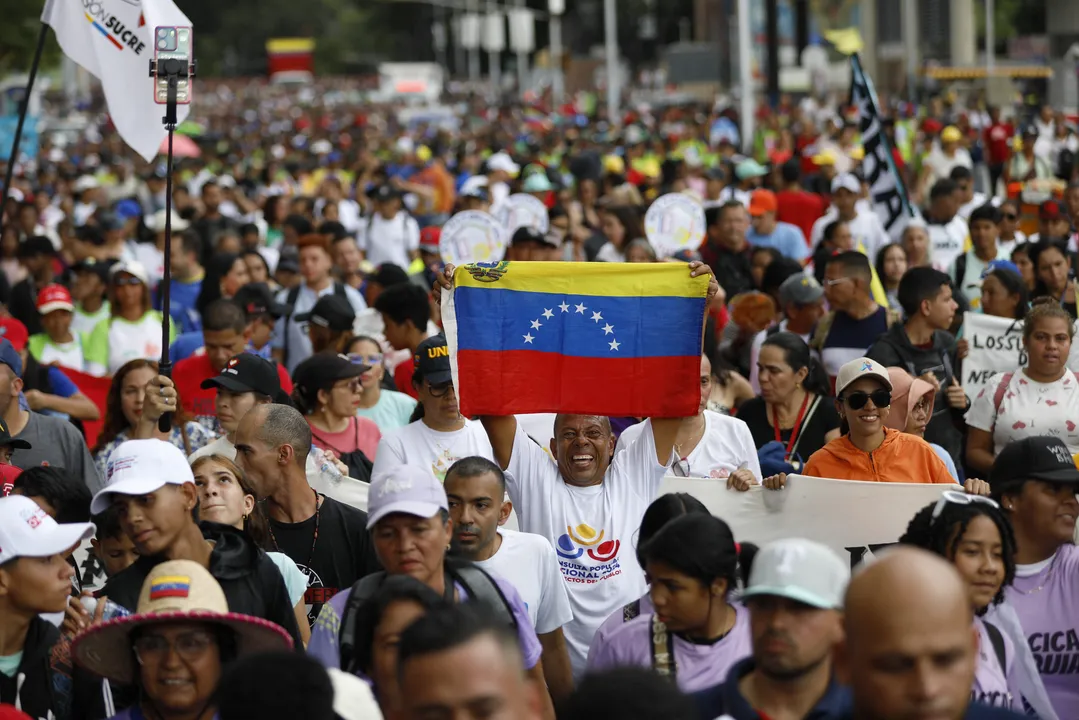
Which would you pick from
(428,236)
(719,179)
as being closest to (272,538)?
(428,236)

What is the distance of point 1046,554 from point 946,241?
8935 millimetres

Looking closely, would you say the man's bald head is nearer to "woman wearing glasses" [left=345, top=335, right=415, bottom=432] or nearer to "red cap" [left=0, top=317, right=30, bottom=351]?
"woman wearing glasses" [left=345, top=335, right=415, bottom=432]

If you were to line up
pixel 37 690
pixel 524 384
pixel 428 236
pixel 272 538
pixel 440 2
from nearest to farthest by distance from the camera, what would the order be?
pixel 37 690 → pixel 272 538 → pixel 524 384 → pixel 428 236 → pixel 440 2

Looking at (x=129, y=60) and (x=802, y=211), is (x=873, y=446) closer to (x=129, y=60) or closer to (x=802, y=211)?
(x=129, y=60)

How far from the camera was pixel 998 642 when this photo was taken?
5164 millimetres

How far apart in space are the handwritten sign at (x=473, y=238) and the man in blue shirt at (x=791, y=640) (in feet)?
30.4

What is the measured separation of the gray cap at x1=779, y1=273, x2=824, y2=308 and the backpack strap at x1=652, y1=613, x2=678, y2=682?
5504 mm

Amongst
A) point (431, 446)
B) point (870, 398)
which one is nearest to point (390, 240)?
point (431, 446)

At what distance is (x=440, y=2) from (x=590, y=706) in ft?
313

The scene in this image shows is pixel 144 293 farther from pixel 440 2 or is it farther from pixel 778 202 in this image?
pixel 440 2

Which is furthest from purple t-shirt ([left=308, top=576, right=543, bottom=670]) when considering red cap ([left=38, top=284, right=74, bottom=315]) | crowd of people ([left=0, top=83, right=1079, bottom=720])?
red cap ([left=38, top=284, right=74, bottom=315])

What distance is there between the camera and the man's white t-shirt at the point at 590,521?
21.5ft

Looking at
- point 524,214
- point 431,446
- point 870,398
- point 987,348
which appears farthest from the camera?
point 524,214

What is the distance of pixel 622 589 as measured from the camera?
6559 millimetres
